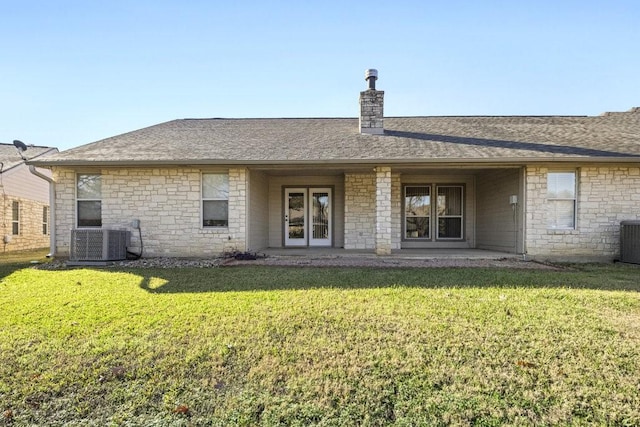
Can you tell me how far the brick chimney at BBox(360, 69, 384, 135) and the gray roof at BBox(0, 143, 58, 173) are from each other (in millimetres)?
12146

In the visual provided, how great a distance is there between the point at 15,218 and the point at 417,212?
15.5m

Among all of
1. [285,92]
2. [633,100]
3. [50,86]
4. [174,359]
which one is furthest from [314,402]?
[633,100]

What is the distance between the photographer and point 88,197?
9.84 metres

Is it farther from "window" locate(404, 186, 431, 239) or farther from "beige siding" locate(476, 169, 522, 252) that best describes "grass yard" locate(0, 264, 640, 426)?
"window" locate(404, 186, 431, 239)

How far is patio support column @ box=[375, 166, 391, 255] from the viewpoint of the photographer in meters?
9.66

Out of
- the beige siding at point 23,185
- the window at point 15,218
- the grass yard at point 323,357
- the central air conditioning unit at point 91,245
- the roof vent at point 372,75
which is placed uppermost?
the roof vent at point 372,75

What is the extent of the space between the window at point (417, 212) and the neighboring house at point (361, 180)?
1.58 meters

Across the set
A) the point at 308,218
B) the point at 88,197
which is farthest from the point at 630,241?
the point at 88,197

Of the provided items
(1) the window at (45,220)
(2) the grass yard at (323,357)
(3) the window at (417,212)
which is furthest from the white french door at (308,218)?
(1) the window at (45,220)

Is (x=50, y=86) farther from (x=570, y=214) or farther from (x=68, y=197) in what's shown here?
(x=570, y=214)

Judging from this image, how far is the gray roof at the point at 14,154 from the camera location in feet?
46.1

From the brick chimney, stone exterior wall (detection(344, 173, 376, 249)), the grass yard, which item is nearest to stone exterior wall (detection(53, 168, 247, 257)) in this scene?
stone exterior wall (detection(344, 173, 376, 249))

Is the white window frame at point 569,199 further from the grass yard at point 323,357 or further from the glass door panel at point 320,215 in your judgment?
the glass door panel at point 320,215

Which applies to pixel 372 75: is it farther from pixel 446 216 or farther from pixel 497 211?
pixel 497 211
